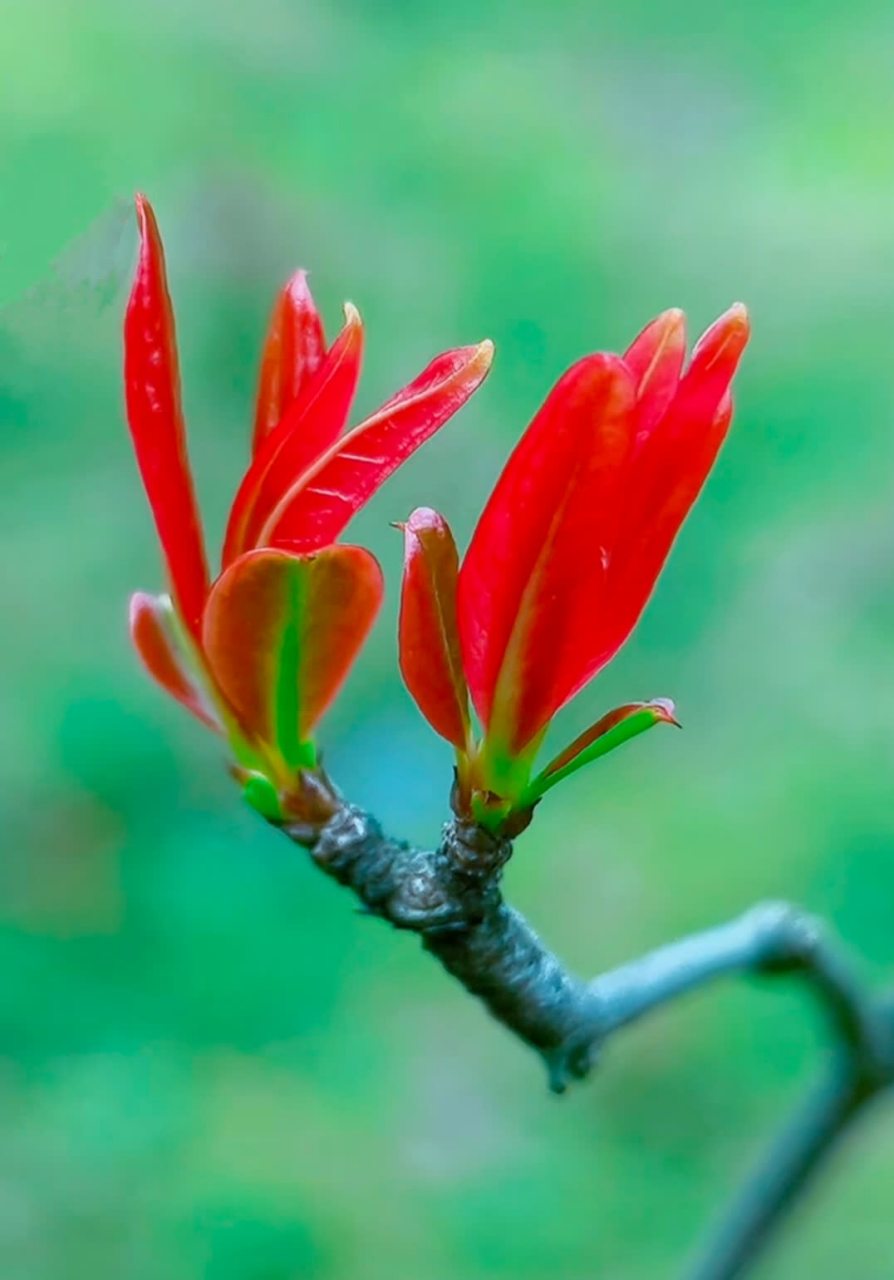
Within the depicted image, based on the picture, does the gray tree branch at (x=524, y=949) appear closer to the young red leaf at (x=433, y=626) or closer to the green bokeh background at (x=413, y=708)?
the young red leaf at (x=433, y=626)

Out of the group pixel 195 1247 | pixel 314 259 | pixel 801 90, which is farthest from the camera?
pixel 801 90

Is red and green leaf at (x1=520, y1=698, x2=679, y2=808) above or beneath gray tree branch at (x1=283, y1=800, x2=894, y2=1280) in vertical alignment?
above

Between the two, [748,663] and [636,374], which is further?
[748,663]

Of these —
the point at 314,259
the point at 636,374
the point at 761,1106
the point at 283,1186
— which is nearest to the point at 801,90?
the point at 314,259

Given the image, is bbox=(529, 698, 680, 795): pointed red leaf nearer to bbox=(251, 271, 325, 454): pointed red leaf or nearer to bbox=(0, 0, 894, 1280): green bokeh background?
bbox=(251, 271, 325, 454): pointed red leaf

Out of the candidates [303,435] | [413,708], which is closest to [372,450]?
[303,435]

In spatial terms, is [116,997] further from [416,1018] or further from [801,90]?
[801,90]

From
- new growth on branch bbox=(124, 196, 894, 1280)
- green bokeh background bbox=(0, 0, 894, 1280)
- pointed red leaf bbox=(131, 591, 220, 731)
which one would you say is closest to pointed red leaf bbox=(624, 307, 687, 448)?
new growth on branch bbox=(124, 196, 894, 1280)

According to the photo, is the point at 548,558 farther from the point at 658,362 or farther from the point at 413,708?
the point at 413,708

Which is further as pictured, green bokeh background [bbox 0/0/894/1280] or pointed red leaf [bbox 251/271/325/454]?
green bokeh background [bbox 0/0/894/1280]
